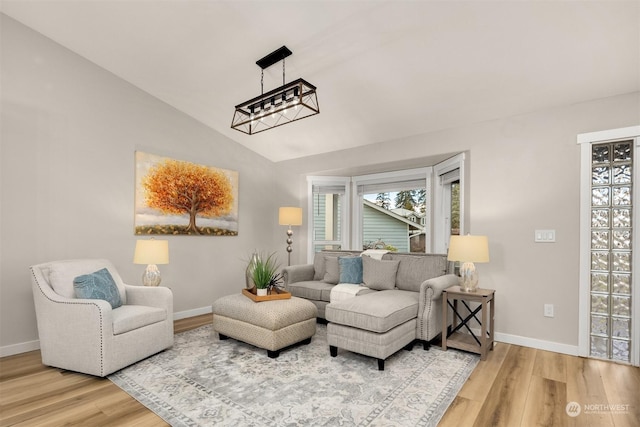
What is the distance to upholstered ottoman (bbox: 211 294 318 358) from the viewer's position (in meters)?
2.95

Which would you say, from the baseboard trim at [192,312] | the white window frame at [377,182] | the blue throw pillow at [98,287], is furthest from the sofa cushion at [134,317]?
the white window frame at [377,182]

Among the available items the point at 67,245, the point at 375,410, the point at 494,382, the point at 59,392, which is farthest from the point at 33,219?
the point at 494,382

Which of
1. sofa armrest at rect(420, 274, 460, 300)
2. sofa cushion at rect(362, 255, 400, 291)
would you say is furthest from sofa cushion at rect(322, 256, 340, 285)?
sofa armrest at rect(420, 274, 460, 300)

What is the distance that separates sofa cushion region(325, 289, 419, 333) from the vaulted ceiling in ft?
6.74

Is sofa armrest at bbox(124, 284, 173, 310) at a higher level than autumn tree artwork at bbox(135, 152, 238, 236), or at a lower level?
lower

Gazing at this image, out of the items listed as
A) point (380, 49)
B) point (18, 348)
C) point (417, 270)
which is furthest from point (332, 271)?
point (18, 348)

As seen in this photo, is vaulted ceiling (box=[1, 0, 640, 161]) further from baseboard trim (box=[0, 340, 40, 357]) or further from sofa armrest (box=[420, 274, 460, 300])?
baseboard trim (box=[0, 340, 40, 357])

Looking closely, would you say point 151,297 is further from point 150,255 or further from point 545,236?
point 545,236

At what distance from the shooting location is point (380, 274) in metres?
3.86

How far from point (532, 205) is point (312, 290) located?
2.55 m

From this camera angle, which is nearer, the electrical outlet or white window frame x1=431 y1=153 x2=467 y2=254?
the electrical outlet

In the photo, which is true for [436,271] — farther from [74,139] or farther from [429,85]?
[74,139]

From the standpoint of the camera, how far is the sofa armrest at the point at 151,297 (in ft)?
10.2

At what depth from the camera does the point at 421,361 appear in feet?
9.53
